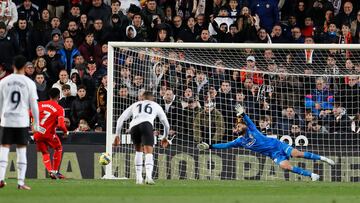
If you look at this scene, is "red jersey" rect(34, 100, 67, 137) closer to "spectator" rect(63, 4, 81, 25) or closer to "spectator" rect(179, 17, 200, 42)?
"spectator" rect(63, 4, 81, 25)

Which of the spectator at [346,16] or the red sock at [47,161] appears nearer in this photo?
the red sock at [47,161]

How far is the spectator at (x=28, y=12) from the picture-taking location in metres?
29.8

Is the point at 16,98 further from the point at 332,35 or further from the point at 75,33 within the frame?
the point at 332,35

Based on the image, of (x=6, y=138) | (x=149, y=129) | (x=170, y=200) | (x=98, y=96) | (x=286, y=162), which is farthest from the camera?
(x=98, y=96)

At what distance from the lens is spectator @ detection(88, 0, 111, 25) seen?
97.3ft

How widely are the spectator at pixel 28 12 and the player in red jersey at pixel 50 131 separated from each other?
586 cm

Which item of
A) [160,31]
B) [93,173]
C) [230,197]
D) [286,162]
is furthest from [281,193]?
[160,31]

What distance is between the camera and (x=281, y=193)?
19.2 m

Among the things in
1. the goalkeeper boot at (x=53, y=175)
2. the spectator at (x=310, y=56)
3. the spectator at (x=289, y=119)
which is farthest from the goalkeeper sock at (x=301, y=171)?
the goalkeeper boot at (x=53, y=175)

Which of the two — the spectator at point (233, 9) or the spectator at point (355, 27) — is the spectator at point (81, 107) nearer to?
the spectator at point (233, 9)

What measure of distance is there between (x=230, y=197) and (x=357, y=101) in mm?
9320

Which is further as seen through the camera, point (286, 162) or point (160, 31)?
point (160, 31)

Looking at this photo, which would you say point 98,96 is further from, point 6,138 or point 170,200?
point 170,200

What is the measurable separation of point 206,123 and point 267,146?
1666 millimetres
